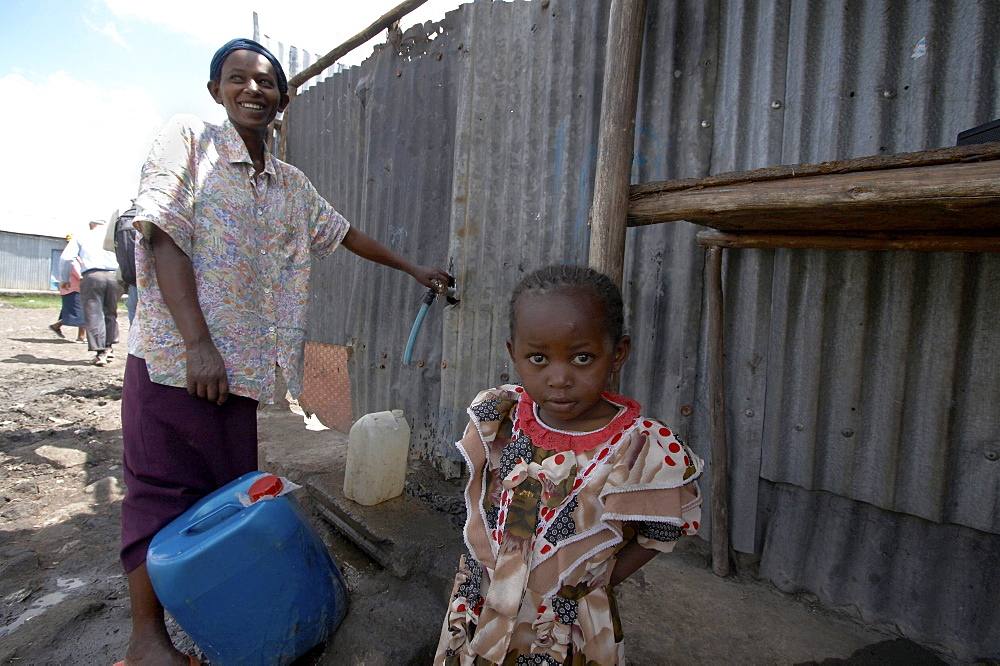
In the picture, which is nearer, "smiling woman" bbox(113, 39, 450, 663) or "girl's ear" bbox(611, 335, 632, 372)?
"girl's ear" bbox(611, 335, 632, 372)

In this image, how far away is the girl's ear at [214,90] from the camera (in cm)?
184

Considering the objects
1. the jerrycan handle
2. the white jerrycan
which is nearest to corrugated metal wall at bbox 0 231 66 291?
the white jerrycan

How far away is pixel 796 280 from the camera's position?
1904 mm

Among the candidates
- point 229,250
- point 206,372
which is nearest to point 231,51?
point 229,250

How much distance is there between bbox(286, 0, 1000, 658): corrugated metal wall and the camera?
1628 millimetres

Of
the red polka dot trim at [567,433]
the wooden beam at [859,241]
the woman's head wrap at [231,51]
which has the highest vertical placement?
the woman's head wrap at [231,51]

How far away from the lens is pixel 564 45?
2539mm

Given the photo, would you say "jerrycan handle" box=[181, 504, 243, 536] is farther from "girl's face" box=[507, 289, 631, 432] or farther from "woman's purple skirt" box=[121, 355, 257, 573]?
"girl's face" box=[507, 289, 631, 432]

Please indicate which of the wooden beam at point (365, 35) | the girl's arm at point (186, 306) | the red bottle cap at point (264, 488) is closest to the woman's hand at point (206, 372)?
the girl's arm at point (186, 306)

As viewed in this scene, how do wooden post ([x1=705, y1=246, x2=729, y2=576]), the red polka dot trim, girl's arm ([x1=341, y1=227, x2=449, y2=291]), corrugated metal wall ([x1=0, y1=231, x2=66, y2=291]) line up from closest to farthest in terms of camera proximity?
the red polka dot trim, wooden post ([x1=705, y1=246, x2=729, y2=576]), girl's arm ([x1=341, y1=227, x2=449, y2=291]), corrugated metal wall ([x1=0, y1=231, x2=66, y2=291])

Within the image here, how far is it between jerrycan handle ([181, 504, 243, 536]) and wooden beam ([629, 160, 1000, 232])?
1.58 meters

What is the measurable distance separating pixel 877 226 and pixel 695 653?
1.46 m

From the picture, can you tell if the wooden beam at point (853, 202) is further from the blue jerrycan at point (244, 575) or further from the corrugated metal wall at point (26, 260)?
the corrugated metal wall at point (26, 260)

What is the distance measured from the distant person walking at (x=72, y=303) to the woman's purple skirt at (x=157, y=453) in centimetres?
715
